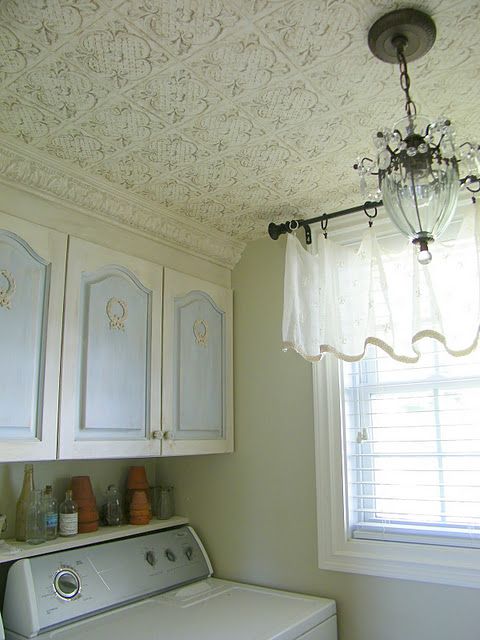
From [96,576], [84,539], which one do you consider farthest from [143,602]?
[84,539]

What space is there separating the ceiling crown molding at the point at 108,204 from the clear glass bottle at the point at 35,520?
3.24ft

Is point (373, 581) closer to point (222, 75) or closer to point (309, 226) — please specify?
point (309, 226)

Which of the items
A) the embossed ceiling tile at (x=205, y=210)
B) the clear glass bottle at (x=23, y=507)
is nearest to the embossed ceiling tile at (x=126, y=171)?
the embossed ceiling tile at (x=205, y=210)

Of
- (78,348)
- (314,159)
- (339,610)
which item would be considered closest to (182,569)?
(339,610)

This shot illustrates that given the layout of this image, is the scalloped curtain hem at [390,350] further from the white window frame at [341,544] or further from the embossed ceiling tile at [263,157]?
the embossed ceiling tile at [263,157]

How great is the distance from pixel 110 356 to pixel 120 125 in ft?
2.49

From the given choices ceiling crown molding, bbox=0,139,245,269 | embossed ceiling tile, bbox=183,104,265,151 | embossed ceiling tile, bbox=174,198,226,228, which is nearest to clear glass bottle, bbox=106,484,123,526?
ceiling crown molding, bbox=0,139,245,269

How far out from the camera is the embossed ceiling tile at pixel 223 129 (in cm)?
154

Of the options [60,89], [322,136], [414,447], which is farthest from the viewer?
[414,447]

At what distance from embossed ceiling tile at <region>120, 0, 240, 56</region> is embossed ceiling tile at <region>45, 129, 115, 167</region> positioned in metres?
0.50

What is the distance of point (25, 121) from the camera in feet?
5.10

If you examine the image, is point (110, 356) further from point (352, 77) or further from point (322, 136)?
point (352, 77)

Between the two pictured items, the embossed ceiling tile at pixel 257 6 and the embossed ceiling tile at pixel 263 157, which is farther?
the embossed ceiling tile at pixel 263 157

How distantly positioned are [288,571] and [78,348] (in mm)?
1151
